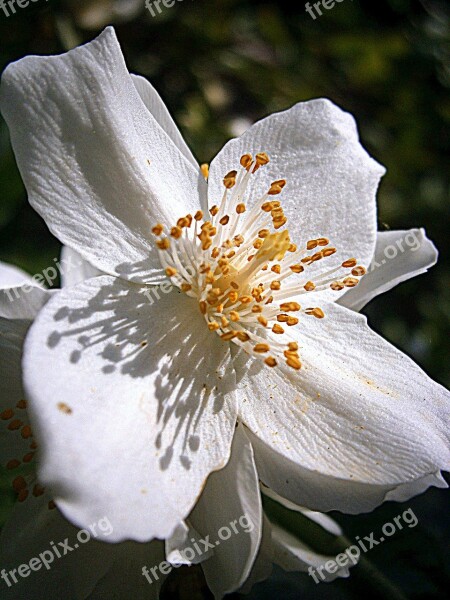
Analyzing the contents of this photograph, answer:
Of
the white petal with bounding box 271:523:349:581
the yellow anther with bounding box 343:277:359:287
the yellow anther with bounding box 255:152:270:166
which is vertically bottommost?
the white petal with bounding box 271:523:349:581

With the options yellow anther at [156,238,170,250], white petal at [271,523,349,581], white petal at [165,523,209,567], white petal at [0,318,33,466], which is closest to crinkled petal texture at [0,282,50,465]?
white petal at [0,318,33,466]

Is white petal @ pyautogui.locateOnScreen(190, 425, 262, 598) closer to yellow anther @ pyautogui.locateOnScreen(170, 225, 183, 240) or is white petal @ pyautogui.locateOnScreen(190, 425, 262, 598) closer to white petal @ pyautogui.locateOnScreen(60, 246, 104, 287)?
yellow anther @ pyautogui.locateOnScreen(170, 225, 183, 240)

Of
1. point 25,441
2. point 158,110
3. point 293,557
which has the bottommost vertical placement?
point 293,557

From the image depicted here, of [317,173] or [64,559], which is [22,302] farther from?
[317,173]

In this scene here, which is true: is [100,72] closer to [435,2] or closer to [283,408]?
[283,408]

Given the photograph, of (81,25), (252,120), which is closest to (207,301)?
(81,25)

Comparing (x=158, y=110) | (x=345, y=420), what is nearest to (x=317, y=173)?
(x=158, y=110)

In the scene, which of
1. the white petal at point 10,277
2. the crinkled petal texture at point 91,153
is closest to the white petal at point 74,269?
the white petal at point 10,277
